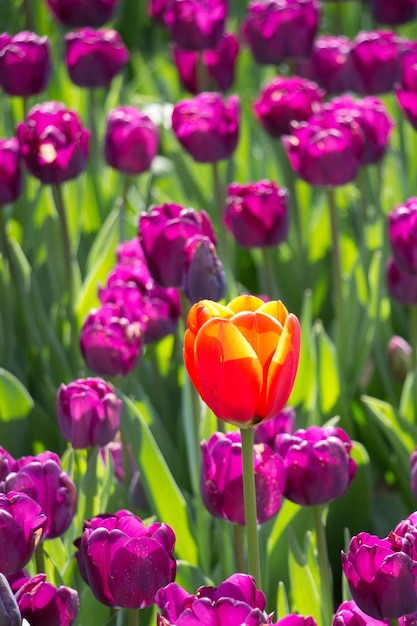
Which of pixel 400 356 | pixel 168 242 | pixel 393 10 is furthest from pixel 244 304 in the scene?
pixel 393 10

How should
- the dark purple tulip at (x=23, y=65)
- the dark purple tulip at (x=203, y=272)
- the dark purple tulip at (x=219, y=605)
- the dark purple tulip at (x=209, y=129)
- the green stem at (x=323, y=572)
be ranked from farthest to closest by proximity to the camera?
1. the dark purple tulip at (x=23, y=65)
2. the dark purple tulip at (x=209, y=129)
3. the dark purple tulip at (x=203, y=272)
4. the green stem at (x=323, y=572)
5. the dark purple tulip at (x=219, y=605)

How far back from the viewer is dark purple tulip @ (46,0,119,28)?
2.54 meters

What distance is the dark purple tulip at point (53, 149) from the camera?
187 cm

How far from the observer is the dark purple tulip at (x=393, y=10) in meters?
2.64

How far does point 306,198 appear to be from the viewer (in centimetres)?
253

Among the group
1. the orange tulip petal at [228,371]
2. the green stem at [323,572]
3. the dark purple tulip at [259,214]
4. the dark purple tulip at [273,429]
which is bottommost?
the green stem at [323,572]

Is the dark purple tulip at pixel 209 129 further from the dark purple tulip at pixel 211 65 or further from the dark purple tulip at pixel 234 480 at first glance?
the dark purple tulip at pixel 234 480

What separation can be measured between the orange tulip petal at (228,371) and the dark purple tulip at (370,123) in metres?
1.14

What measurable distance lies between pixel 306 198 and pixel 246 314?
1.62 meters

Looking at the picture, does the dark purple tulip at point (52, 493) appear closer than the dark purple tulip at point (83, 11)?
Yes

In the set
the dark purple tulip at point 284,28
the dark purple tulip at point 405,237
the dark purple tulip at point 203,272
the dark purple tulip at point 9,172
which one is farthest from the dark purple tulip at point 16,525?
the dark purple tulip at point 284,28

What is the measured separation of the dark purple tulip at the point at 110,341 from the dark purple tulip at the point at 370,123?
2.19 ft

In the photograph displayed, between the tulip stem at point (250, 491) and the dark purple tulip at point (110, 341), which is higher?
the tulip stem at point (250, 491)

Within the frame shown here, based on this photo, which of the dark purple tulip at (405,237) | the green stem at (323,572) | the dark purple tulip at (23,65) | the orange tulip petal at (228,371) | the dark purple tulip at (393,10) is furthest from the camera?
the dark purple tulip at (393,10)
